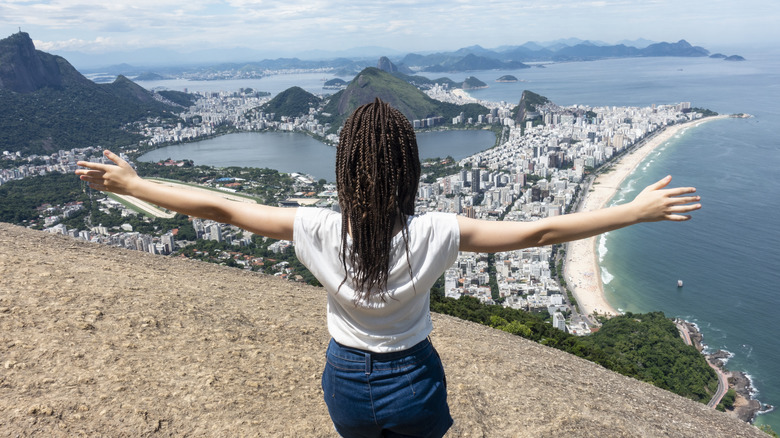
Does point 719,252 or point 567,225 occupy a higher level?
point 567,225

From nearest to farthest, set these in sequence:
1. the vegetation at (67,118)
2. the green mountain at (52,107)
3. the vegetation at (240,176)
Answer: the vegetation at (240,176) < the vegetation at (67,118) < the green mountain at (52,107)

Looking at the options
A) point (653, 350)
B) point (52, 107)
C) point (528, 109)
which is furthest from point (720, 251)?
point (52, 107)

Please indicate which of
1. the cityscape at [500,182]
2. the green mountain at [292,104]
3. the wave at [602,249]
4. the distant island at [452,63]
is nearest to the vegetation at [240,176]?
the cityscape at [500,182]

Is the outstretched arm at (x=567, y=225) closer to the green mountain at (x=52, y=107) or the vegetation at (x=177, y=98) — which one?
the green mountain at (x=52, y=107)

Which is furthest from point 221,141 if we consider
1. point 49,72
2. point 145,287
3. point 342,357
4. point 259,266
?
point 342,357

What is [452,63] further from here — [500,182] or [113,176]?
[113,176]

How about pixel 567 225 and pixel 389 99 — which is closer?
pixel 567 225

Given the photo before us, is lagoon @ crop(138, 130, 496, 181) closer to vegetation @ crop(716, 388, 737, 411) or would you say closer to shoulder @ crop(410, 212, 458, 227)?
vegetation @ crop(716, 388, 737, 411)
